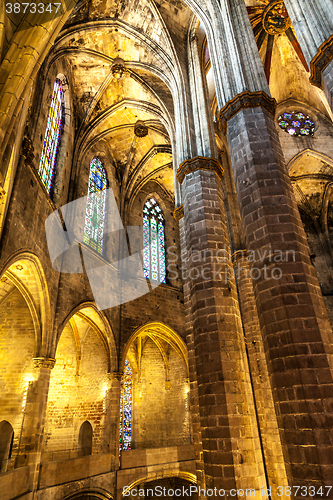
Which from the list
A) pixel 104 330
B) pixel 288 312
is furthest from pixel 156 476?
pixel 288 312

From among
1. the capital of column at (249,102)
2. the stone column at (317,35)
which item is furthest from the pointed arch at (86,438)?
the stone column at (317,35)

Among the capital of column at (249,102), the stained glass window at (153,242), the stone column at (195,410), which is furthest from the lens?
the stained glass window at (153,242)

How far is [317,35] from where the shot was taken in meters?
5.27

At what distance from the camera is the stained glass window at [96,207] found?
44.1ft

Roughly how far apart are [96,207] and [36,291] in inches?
223

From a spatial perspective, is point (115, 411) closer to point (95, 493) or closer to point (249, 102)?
point (95, 493)

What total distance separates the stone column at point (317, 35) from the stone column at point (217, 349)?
3.32 metres

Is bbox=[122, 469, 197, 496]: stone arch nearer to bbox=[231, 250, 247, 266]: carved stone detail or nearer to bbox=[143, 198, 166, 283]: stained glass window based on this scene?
bbox=[143, 198, 166, 283]: stained glass window

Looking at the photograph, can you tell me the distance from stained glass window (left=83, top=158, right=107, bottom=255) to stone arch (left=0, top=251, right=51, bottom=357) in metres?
3.73

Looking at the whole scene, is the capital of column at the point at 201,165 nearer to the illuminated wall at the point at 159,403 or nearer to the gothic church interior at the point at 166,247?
the gothic church interior at the point at 166,247

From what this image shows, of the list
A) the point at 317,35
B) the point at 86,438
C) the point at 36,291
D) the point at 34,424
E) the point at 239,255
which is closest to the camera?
the point at 317,35

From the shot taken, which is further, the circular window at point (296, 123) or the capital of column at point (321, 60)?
the circular window at point (296, 123)

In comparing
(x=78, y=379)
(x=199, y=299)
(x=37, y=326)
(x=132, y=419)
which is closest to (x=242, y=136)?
(x=199, y=299)

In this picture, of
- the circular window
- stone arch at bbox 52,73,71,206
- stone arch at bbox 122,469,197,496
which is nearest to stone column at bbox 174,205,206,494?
stone arch at bbox 122,469,197,496
